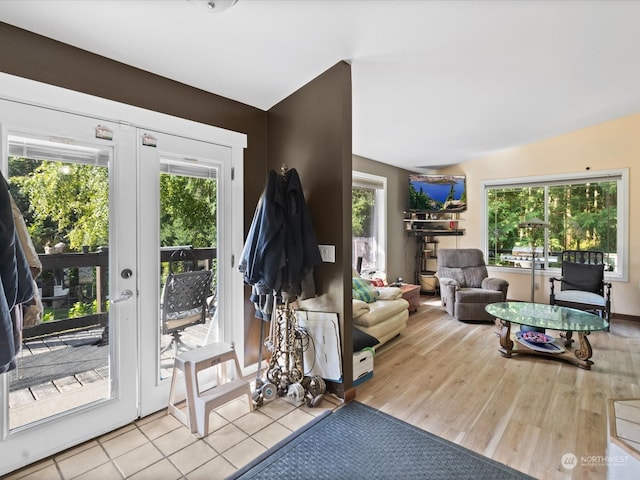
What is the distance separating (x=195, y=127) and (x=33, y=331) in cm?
165

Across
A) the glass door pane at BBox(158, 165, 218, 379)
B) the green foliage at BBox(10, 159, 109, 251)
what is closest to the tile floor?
the glass door pane at BBox(158, 165, 218, 379)

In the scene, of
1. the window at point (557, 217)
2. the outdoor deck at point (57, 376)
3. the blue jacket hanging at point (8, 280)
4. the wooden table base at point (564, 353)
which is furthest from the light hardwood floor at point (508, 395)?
the blue jacket hanging at point (8, 280)

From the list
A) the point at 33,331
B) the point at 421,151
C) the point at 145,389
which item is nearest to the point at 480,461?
the point at 145,389

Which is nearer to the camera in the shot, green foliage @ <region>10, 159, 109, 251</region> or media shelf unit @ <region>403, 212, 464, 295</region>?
green foliage @ <region>10, 159, 109, 251</region>

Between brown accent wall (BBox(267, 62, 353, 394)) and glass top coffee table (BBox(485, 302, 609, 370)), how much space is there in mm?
1847

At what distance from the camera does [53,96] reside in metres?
1.82

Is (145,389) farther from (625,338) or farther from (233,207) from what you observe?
(625,338)

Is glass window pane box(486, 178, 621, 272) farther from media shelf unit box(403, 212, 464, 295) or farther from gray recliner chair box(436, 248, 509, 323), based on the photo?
gray recliner chair box(436, 248, 509, 323)

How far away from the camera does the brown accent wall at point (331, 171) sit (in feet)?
7.73

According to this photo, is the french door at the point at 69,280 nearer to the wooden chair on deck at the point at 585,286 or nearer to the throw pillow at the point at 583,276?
the wooden chair on deck at the point at 585,286

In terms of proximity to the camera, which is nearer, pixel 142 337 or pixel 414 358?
pixel 142 337

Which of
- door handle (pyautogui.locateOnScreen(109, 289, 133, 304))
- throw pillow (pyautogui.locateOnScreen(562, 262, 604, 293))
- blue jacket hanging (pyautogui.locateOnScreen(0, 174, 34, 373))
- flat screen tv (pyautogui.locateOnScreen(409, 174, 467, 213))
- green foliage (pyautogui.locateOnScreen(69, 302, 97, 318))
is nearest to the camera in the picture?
blue jacket hanging (pyautogui.locateOnScreen(0, 174, 34, 373))

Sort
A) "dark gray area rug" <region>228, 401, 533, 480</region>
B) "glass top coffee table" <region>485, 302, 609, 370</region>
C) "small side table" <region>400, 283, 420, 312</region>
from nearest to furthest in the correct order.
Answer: "dark gray area rug" <region>228, 401, 533, 480</region> → "glass top coffee table" <region>485, 302, 609, 370</region> → "small side table" <region>400, 283, 420, 312</region>

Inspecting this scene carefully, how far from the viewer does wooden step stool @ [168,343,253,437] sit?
1.99 m
